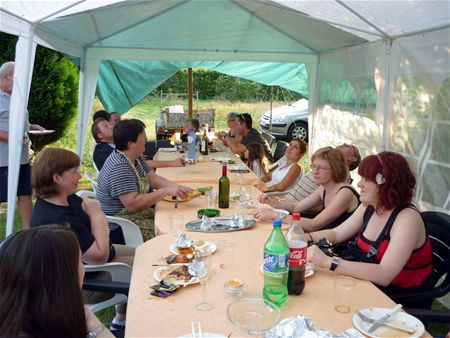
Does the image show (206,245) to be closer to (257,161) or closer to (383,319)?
(383,319)

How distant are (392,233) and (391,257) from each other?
0.50 ft

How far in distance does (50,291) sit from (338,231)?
170cm

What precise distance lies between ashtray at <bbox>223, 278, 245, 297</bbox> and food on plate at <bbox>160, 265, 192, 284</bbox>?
0.54ft

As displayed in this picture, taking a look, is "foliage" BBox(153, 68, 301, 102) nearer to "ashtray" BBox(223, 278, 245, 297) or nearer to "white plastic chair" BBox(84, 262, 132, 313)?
"white plastic chair" BBox(84, 262, 132, 313)

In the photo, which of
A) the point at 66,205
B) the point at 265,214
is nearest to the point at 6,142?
the point at 66,205

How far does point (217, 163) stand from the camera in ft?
15.9

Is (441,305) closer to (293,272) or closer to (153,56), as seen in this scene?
(293,272)

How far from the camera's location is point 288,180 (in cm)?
424

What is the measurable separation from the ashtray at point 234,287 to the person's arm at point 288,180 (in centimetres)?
259

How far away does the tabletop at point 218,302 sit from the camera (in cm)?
140

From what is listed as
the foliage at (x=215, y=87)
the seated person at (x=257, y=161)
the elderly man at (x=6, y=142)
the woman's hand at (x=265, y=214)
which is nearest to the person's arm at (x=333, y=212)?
the woman's hand at (x=265, y=214)

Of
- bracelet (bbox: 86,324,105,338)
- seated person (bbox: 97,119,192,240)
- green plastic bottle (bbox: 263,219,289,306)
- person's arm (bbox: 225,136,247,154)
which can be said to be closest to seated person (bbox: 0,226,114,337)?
bracelet (bbox: 86,324,105,338)

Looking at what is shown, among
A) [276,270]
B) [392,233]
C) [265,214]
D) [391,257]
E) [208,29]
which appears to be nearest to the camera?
[276,270]

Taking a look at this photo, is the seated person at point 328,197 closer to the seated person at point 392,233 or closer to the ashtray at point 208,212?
the ashtray at point 208,212
